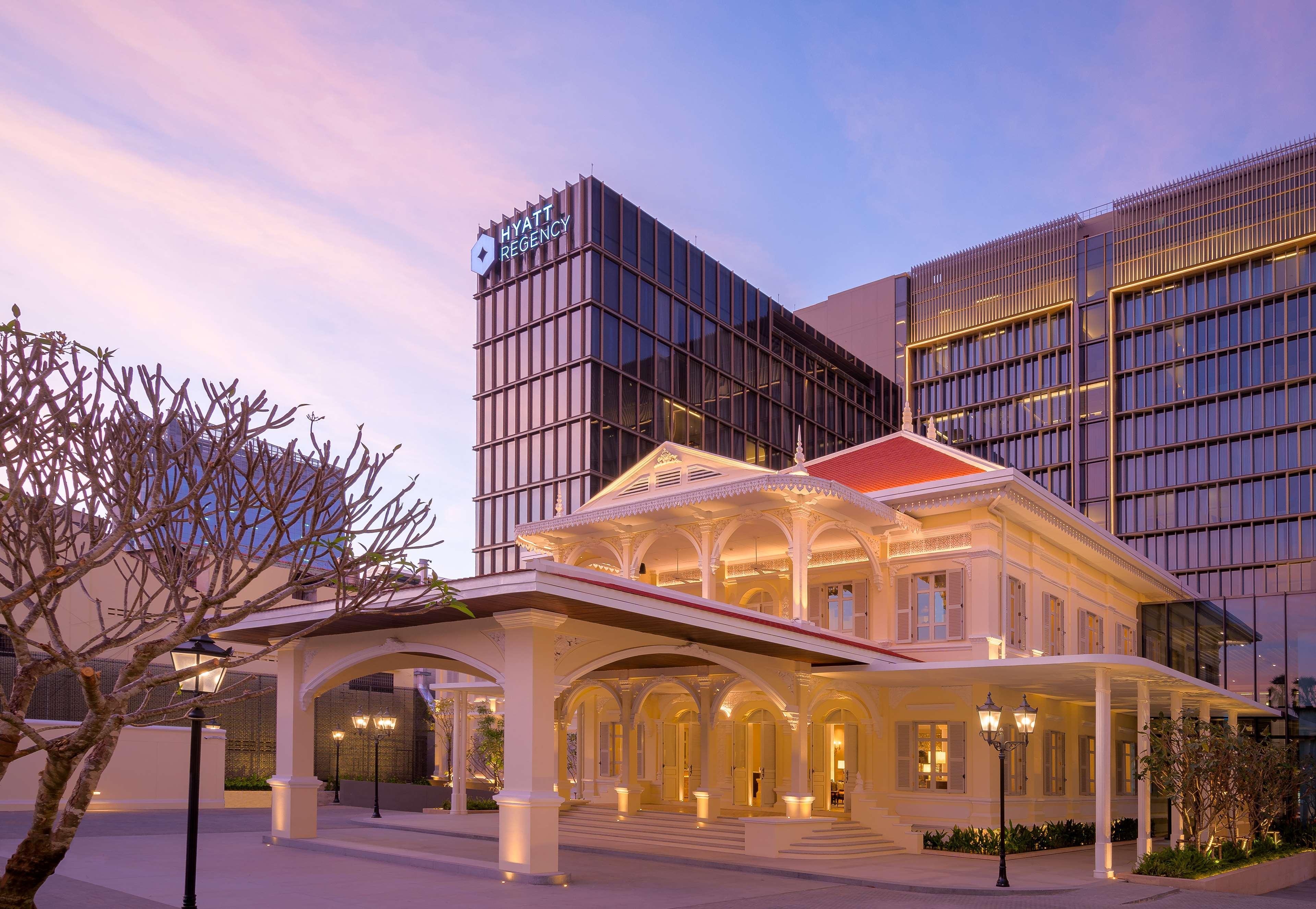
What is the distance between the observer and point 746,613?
62.7ft

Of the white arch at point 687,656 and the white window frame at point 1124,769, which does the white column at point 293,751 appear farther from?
the white window frame at point 1124,769

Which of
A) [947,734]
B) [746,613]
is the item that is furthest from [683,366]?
[746,613]

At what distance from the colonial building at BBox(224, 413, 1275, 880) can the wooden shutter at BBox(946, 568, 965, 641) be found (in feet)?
0.29

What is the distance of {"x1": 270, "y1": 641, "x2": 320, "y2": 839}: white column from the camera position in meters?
Answer: 21.0

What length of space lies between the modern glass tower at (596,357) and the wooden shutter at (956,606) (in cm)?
3168

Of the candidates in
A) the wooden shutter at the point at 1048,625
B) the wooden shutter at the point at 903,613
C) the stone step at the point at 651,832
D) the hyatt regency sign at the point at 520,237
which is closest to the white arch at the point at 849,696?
the wooden shutter at the point at 903,613

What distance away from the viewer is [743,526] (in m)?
25.0

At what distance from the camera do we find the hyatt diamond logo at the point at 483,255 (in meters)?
61.7

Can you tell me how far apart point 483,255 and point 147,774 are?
123 ft

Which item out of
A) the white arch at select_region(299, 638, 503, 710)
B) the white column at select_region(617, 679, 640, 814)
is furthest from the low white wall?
the white column at select_region(617, 679, 640, 814)

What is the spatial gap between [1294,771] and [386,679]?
110 ft

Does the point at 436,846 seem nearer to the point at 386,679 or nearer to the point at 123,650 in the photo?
the point at 123,650

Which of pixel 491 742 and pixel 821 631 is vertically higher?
pixel 821 631

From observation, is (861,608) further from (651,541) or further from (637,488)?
(637,488)
